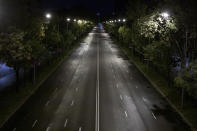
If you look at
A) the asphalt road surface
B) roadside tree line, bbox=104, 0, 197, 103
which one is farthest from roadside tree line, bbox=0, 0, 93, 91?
roadside tree line, bbox=104, 0, 197, 103

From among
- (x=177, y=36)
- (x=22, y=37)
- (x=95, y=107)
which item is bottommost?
(x=95, y=107)

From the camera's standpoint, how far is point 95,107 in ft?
70.9

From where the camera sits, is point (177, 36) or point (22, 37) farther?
point (177, 36)

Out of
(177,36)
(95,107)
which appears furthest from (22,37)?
(177,36)

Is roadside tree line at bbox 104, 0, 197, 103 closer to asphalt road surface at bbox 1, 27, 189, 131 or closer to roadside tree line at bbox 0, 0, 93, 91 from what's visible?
asphalt road surface at bbox 1, 27, 189, 131

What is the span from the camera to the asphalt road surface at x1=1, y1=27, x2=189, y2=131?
18.0 m

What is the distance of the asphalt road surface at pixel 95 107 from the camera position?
18031 millimetres

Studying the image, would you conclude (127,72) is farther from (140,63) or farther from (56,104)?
(56,104)

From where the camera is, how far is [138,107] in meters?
21.8

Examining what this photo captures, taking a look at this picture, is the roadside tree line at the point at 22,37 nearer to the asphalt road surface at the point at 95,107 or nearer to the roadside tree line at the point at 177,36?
the asphalt road surface at the point at 95,107

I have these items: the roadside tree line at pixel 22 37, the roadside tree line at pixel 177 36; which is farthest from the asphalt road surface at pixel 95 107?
the roadside tree line at pixel 22 37

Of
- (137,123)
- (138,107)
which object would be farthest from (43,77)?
(137,123)

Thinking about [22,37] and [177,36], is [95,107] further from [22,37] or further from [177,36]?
[177,36]

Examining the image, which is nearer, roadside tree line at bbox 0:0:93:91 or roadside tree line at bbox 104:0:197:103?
roadside tree line at bbox 104:0:197:103
